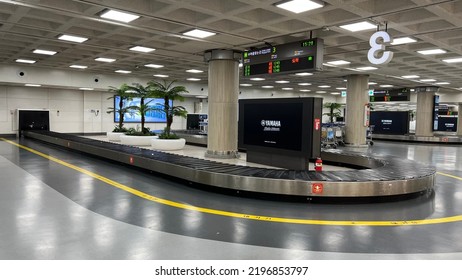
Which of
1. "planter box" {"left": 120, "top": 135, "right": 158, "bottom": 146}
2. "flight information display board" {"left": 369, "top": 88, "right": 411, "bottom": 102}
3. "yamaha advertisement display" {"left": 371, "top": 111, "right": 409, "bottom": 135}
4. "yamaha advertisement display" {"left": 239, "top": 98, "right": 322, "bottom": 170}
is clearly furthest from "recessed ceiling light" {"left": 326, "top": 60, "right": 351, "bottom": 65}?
"yamaha advertisement display" {"left": 371, "top": 111, "right": 409, "bottom": 135}

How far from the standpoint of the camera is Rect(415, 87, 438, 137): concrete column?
26234mm

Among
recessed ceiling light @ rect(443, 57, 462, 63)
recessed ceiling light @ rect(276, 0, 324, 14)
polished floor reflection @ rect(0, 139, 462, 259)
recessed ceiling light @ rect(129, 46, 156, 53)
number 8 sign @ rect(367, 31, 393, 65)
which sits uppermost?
recessed ceiling light @ rect(129, 46, 156, 53)

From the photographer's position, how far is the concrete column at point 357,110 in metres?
19.8

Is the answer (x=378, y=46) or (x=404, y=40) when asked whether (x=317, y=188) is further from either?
(x=404, y=40)

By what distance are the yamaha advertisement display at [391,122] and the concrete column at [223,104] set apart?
23620 millimetres

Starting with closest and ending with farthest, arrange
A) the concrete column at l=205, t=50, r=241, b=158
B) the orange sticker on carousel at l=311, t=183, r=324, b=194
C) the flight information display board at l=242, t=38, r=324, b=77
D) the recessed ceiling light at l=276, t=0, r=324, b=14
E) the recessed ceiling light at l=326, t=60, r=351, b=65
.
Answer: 1. the orange sticker on carousel at l=311, t=183, r=324, b=194
2. the recessed ceiling light at l=276, t=0, r=324, b=14
3. the flight information display board at l=242, t=38, r=324, b=77
4. the concrete column at l=205, t=50, r=241, b=158
5. the recessed ceiling light at l=326, t=60, r=351, b=65

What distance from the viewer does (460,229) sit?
5281 millimetres

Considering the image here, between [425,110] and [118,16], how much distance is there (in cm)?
2538

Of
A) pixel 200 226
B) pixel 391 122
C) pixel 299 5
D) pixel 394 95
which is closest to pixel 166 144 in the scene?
pixel 299 5

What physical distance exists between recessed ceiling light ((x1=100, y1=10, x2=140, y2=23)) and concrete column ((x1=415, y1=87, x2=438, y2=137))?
24419 mm

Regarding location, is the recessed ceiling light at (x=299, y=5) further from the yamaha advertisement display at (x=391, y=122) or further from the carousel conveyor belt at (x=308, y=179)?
the yamaha advertisement display at (x=391, y=122)

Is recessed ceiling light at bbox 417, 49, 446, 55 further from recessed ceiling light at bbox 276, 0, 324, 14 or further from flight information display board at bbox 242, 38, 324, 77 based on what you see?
recessed ceiling light at bbox 276, 0, 324, 14

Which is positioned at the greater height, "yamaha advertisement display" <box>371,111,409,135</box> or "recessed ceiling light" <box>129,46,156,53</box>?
"recessed ceiling light" <box>129,46,156,53</box>

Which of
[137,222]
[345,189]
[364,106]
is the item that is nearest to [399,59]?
[364,106]
